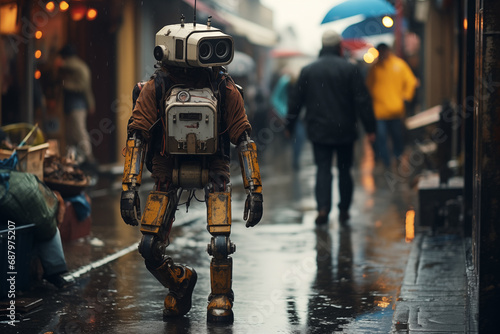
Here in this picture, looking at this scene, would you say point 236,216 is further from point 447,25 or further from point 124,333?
point 447,25

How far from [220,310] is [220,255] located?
1.10 ft

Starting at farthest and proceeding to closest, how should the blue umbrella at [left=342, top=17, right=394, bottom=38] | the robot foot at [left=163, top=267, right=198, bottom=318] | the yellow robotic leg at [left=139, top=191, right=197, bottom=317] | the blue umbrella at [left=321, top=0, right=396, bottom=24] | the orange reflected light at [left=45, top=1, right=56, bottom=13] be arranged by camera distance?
the blue umbrella at [left=342, top=17, right=394, bottom=38], the orange reflected light at [left=45, top=1, right=56, bottom=13], the blue umbrella at [left=321, top=0, right=396, bottom=24], the robot foot at [left=163, top=267, right=198, bottom=318], the yellow robotic leg at [left=139, top=191, right=197, bottom=317]

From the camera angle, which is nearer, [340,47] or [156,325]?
[156,325]

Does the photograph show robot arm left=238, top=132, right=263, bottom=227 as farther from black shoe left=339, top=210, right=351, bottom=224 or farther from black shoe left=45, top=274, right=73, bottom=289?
black shoe left=339, top=210, right=351, bottom=224

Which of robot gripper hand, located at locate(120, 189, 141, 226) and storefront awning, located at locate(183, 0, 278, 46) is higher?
storefront awning, located at locate(183, 0, 278, 46)

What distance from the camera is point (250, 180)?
20.1 feet

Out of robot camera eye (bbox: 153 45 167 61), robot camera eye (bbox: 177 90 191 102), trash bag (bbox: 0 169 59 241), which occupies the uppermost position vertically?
robot camera eye (bbox: 153 45 167 61)

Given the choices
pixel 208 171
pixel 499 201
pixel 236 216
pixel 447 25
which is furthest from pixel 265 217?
pixel 447 25

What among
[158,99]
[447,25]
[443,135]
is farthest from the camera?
[447,25]

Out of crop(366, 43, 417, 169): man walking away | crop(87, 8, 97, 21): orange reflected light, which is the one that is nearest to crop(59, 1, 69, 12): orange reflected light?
crop(87, 8, 97, 21): orange reflected light

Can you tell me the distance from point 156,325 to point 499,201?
2288 mm

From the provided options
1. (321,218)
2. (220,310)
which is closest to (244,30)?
(321,218)

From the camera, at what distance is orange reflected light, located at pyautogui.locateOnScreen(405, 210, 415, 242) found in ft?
31.8

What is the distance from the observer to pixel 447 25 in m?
20.2
